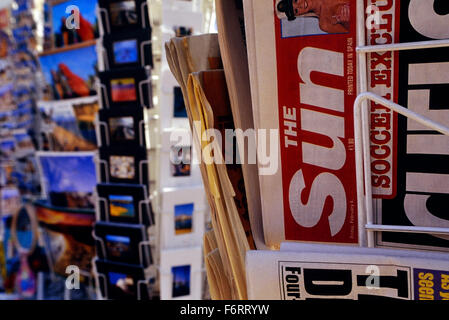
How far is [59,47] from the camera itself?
2.45 metres

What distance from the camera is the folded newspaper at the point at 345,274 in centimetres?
49

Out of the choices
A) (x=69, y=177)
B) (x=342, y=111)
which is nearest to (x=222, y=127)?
(x=342, y=111)

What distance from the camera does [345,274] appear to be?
52 centimetres

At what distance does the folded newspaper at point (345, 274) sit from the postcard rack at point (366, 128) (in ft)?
0.14

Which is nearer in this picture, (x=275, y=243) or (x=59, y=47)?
(x=275, y=243)

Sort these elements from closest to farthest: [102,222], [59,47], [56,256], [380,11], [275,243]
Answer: [380,11] < [275,243] < [102,222] < [59,47] < [56,256]

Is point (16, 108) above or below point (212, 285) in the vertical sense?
above

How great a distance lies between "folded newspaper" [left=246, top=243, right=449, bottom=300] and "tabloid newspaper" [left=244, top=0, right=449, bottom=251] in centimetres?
7

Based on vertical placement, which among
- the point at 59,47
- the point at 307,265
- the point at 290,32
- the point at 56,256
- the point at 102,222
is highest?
the point at 59,47

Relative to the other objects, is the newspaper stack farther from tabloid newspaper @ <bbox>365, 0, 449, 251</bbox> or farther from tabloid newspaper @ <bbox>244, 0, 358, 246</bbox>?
tabloid newspaper @ <bbox>365, 0, 449, 251</bbox>

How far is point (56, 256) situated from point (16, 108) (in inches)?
39.4

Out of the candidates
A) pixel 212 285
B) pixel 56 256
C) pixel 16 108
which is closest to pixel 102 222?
pixel 56 256

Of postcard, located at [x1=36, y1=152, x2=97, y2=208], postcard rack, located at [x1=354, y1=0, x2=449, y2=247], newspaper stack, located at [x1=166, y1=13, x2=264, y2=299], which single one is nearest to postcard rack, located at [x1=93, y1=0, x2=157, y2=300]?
postcard, located at [x1=36, y1=152, x2=97, y2=208]
